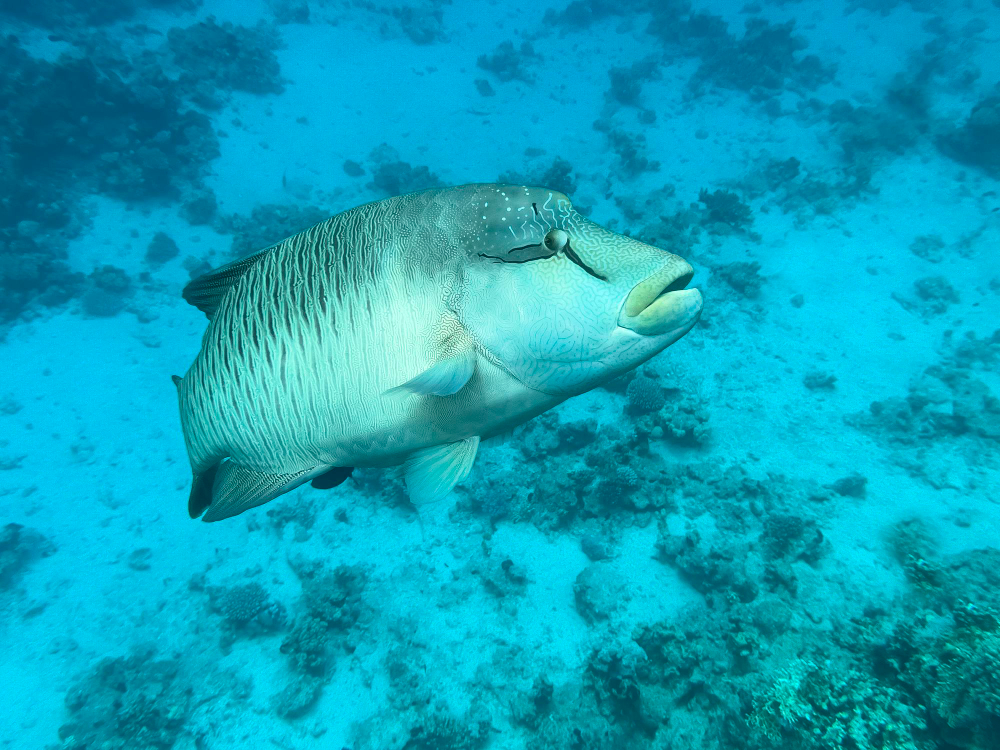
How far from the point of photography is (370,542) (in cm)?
862

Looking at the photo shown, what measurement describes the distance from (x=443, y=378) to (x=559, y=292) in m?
0.50

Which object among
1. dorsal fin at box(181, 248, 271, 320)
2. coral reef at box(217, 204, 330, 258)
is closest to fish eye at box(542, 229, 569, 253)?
dorsal fin at box(181, 248, 271, 320)

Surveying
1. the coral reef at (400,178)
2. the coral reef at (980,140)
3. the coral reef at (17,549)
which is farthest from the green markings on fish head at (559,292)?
the coral reef at (980,140)

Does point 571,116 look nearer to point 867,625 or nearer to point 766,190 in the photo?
point 766,190

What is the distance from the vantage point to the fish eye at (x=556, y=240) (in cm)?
164

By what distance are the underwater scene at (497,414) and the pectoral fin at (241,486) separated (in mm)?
24

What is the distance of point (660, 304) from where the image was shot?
161 centimetres

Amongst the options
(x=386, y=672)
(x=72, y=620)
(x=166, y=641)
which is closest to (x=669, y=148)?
(x=386, y=672)

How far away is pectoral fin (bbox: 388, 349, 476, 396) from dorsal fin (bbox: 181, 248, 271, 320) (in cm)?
117

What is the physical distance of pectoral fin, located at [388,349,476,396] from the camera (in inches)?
62.1

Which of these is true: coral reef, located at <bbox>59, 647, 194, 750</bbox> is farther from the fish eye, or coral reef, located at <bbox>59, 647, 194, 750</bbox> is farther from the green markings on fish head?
the fish eye

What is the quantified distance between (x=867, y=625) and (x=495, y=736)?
4.97 metres

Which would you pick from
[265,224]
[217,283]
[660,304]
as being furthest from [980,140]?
[265,224]

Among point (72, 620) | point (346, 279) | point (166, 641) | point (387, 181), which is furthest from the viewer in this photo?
point (387, 181)
